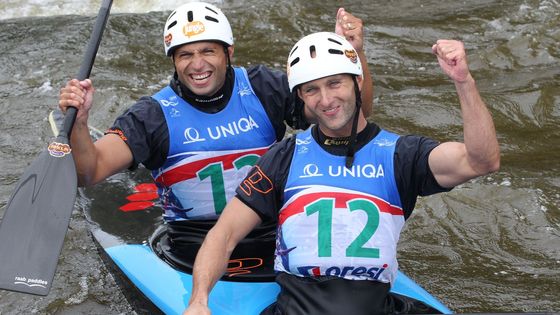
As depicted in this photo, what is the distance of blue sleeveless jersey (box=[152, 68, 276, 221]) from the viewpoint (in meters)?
4.08

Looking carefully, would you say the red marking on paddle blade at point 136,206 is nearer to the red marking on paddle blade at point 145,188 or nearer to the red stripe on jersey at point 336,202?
the red marking on paddle blade at point 145,188

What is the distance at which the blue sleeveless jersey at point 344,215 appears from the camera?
10.9ft

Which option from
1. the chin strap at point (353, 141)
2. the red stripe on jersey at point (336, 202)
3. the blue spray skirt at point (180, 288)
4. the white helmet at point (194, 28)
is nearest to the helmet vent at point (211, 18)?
the white helmet at point (194, 28)

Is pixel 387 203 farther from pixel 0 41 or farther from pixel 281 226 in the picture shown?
pixel 0 41

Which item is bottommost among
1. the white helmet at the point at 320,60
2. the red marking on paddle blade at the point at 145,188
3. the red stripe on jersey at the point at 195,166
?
the red marking on paddle blade at the point at 145,188

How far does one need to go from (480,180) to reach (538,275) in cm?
123

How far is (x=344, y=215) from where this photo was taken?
3344 millimetres

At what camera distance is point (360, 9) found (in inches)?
407

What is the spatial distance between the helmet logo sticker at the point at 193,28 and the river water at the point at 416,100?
1.38 metres

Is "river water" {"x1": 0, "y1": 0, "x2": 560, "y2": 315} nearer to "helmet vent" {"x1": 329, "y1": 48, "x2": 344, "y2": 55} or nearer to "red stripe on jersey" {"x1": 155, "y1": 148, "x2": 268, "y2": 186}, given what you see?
"red stripe on jersey" {"x1": 155, "y1": 148, "x2": 268, "y2": 186}

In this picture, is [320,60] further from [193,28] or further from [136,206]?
[136,206]

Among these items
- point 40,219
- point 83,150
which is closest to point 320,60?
point 83,150

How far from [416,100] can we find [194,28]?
4.00 metres

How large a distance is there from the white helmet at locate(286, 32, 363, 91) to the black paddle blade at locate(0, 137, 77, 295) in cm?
117
